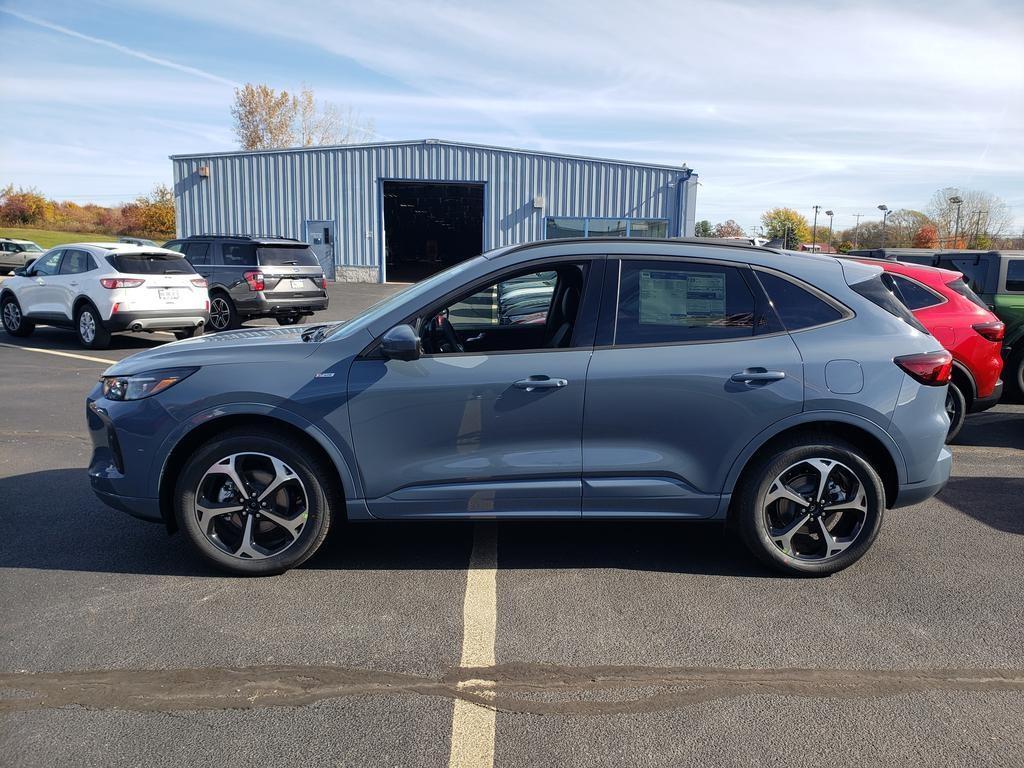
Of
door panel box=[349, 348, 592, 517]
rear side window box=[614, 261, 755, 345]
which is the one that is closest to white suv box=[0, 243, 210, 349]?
door panel box=[349, 348, 592, 517]

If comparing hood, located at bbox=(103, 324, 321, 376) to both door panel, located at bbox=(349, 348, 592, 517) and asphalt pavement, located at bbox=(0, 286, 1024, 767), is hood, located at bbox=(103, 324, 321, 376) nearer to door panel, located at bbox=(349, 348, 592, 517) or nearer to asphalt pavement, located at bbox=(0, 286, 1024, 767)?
→ door panel, located at bbox=(349, 348, 592, 517)

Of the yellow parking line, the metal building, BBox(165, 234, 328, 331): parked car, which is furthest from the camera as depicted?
the metal building

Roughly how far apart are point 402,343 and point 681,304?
4.74 feet

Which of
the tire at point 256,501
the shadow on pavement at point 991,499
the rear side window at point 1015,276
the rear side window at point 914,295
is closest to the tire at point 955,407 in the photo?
the rear side window at point 914,295

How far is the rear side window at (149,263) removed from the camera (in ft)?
40.8

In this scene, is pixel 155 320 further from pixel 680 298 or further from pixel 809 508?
pixel 809 508

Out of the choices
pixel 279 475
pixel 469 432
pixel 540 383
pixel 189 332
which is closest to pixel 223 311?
pixel 189 332

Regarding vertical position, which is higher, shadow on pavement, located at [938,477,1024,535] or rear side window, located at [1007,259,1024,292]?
rear side window, located at [1007,259,1024,292]

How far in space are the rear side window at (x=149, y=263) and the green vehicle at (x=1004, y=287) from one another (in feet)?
37.5

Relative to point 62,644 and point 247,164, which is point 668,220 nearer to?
point 247,164

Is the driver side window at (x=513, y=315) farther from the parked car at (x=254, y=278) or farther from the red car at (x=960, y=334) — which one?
the parked car at (x=254, y=278)

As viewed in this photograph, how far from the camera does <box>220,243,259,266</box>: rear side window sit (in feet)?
49.6

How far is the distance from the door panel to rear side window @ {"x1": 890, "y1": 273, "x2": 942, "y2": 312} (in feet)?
15.3

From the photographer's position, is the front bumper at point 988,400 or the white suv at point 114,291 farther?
the white suv at point 114,291
